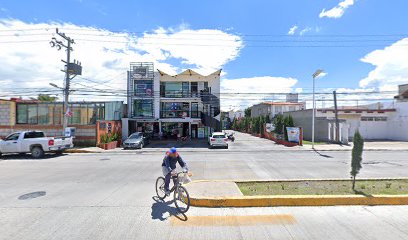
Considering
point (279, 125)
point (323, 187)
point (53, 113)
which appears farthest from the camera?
point (279, 125)

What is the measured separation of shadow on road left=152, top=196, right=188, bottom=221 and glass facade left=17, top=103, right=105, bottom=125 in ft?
76.3

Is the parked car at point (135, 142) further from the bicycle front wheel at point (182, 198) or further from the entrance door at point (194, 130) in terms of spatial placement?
the bicycle front wheel at point (182, 198)

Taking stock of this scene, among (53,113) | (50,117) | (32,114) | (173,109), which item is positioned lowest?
(50,117)

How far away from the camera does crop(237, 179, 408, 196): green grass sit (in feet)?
25.7

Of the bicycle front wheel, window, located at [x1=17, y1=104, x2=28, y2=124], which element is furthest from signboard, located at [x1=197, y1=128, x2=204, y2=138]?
the bicycle front wheel

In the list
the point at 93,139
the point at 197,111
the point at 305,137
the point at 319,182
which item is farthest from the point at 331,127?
the point at 93,139

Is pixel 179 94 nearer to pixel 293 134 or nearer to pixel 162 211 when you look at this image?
pixel 293 134

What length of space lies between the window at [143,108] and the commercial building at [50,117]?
261 inches

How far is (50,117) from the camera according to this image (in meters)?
28.3

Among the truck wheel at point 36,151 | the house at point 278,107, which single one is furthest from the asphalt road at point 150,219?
the house at point 278,107

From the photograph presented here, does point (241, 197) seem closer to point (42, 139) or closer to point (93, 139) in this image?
point (42, 139)

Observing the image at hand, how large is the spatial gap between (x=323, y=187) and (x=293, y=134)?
2038 cm

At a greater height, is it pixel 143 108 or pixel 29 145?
pixel 143 108

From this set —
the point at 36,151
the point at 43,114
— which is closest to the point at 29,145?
the point at 36,151
